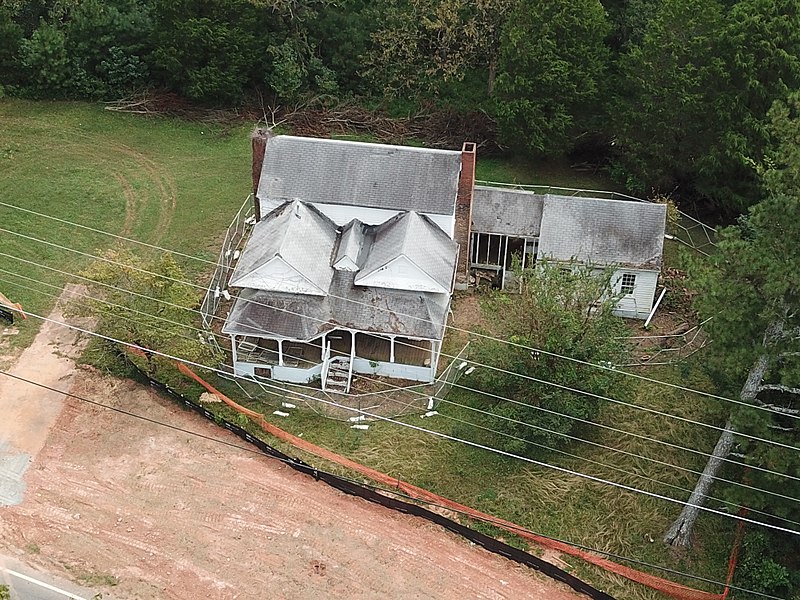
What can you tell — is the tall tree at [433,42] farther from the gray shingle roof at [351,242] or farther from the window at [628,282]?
the window at [628,282]

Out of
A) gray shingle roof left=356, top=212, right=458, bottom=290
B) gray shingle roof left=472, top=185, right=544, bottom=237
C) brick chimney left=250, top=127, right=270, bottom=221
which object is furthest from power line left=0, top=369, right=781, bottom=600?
gray shingle roof left=472, top=185, right=544, bottom=237

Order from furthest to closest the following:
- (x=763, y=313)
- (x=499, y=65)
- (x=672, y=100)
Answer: (x=499, y=65)
(x=672, y=100)
(x=763, y=313)

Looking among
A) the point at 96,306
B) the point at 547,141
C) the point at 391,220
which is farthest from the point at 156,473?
the point at 547,141

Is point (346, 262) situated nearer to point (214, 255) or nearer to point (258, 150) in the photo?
point (258, 150)

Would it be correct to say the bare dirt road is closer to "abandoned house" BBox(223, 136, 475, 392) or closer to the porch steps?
the porch steps

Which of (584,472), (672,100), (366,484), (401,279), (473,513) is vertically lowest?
(473,513)

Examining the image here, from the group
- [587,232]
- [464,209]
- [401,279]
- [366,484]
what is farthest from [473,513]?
[587,232]

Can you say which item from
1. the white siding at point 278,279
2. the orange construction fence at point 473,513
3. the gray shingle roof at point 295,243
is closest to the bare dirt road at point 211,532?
the orange construction fence at point 473,513
